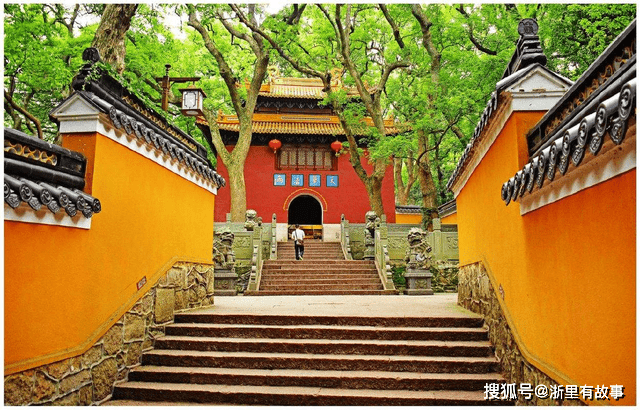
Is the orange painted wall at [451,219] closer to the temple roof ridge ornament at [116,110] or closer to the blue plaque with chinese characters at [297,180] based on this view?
the blue plaque with chinese characters at [297,180]

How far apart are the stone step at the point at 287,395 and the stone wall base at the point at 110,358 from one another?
300 mm

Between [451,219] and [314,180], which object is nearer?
[451,219]

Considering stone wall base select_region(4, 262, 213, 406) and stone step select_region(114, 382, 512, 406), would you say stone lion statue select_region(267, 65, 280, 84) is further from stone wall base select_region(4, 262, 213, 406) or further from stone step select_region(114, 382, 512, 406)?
stone step select_region(114, 382, 512, 406)

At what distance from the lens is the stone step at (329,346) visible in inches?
197

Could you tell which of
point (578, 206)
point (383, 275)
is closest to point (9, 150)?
point (578, 206)

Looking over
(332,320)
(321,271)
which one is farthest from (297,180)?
(332,320)

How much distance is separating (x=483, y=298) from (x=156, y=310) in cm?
394

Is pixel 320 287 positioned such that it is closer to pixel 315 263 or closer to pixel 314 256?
pixel 315 263

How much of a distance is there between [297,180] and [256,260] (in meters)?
8.62

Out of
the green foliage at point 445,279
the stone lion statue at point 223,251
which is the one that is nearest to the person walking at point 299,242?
the stone lion statue at point 223,251

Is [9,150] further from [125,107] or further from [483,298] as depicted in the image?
[483,298]

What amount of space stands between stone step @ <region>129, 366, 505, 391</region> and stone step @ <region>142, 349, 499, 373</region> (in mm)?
78

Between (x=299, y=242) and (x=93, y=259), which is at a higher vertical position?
(x=299, y=242)

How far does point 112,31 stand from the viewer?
7.32m
